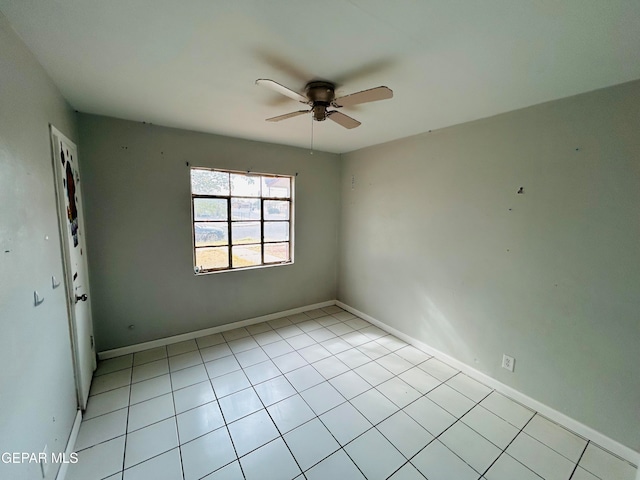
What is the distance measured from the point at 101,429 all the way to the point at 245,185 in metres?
2.59

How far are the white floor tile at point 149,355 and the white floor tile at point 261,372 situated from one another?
1.00m

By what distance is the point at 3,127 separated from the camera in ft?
3.56

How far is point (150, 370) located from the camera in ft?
7.98

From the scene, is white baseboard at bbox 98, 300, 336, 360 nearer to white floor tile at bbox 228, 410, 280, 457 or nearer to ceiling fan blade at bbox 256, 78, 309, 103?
white floor tile at bbox 228, 410, 280, 457

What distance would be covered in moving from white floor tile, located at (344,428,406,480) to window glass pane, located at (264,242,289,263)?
2330 mm

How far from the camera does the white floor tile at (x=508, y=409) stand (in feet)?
6.38

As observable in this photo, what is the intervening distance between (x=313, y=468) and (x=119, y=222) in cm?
273

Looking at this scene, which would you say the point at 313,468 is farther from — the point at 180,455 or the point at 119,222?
the point at 119,222

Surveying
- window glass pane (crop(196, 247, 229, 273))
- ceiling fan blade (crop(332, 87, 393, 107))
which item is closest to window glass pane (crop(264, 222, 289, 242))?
window glass pane (crop(196, 247, 229, 273))

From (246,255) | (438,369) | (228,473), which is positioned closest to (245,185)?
(246,255)

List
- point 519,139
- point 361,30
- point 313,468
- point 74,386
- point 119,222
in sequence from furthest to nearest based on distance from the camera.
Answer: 1. point 119,222
2. point 519,139
3. point 74,386
4. point 313,468
5. point 361,30

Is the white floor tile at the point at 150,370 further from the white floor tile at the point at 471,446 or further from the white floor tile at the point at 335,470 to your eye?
the white floor tile at the point at 471,446

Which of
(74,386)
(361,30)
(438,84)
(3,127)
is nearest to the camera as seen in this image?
(3,127)

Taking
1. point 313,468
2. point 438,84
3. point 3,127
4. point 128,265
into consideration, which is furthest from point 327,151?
point 313,468
